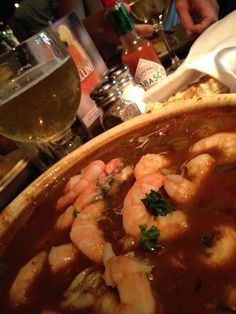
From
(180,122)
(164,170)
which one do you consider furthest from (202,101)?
(164,170)

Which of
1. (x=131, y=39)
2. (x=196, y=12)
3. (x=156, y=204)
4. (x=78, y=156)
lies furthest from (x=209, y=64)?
(x=196, y=12)

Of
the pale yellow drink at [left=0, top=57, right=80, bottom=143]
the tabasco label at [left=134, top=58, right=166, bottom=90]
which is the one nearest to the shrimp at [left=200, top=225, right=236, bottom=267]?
the pale yellow drink at [left=0, top=57, right=80, bottom=143]

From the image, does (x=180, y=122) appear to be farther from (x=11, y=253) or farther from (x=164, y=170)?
(x=11, y=253)

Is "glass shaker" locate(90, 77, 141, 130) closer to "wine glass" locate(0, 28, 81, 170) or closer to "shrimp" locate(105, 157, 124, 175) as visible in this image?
"wine glass" locate(0, 28, 81, 170)

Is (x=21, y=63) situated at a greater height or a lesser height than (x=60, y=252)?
greater

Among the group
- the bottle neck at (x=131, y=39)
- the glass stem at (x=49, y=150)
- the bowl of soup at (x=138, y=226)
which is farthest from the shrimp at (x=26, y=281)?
the bottle neck at (x=131, y=39)

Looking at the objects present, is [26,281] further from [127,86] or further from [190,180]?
[127,86]
